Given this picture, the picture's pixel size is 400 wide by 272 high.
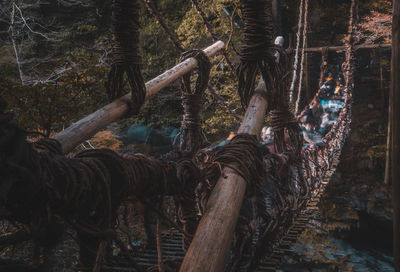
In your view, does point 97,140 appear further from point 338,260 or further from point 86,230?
point 86,230

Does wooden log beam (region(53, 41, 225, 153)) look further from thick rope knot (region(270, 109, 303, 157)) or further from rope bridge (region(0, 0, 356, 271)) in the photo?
thick rope knot (region(270, 109, 303, 157))

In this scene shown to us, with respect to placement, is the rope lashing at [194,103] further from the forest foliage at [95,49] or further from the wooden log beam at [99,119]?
the forest foliage at [95,49]

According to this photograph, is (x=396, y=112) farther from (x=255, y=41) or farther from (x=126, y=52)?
(x=126, y=52)

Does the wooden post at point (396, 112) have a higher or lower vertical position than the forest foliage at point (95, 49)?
lower

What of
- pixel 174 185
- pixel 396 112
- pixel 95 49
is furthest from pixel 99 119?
pixel 95 49

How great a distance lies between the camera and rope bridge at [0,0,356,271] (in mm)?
483

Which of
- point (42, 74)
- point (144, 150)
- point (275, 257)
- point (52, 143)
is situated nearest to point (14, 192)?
point (52, 143)

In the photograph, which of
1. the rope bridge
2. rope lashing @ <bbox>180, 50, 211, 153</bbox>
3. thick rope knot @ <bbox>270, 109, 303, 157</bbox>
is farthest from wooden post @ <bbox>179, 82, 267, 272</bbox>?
rope lashing @ <bbox>180, 50, 211, 153</bbox>

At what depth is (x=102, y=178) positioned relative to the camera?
1.90ft

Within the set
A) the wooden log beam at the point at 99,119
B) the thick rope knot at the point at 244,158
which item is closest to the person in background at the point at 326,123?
the wooden log beam at the point at 99,119

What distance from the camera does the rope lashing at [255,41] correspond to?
3.82 feet

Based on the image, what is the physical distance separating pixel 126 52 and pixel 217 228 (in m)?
0.90

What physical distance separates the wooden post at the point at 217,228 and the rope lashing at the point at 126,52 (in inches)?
26.6

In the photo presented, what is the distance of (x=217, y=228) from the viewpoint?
72 centimetres
